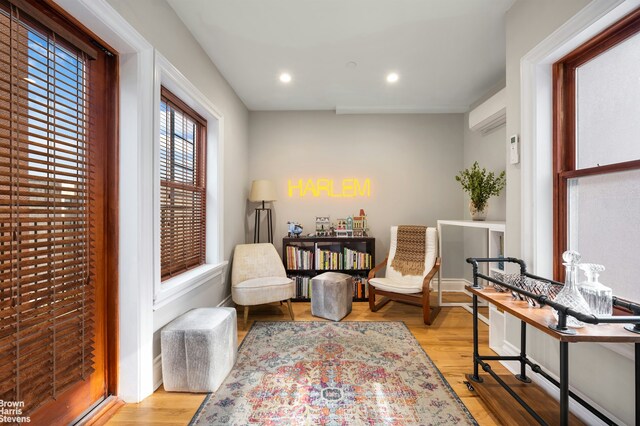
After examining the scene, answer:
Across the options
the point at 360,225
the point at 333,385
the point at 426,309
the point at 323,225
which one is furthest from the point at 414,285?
the point at 333,385

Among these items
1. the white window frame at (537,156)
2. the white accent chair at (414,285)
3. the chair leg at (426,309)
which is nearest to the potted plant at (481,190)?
the white accent chair at (414,285)

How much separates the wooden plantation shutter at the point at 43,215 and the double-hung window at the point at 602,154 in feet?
9.05

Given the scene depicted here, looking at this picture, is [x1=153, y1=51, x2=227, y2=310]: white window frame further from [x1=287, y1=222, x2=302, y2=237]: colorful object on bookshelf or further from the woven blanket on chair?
the woven blanket on chair

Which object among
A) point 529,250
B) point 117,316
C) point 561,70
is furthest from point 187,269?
point 561,70

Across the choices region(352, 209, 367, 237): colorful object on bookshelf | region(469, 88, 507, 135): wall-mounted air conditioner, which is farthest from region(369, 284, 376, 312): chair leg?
region(469, 88, 507, 135): wall-mounted air conditioner

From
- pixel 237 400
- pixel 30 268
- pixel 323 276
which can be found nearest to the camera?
pixel 30 268

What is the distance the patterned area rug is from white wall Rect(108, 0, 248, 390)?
2.03 ft

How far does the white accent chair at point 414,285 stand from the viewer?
114 inches

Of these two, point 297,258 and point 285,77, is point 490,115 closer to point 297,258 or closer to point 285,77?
point 285,77

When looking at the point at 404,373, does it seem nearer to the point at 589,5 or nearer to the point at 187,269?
the point at 187,269

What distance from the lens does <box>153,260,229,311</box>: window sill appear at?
184 centimetres

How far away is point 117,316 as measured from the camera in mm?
1627

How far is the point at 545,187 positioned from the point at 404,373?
1590mm
